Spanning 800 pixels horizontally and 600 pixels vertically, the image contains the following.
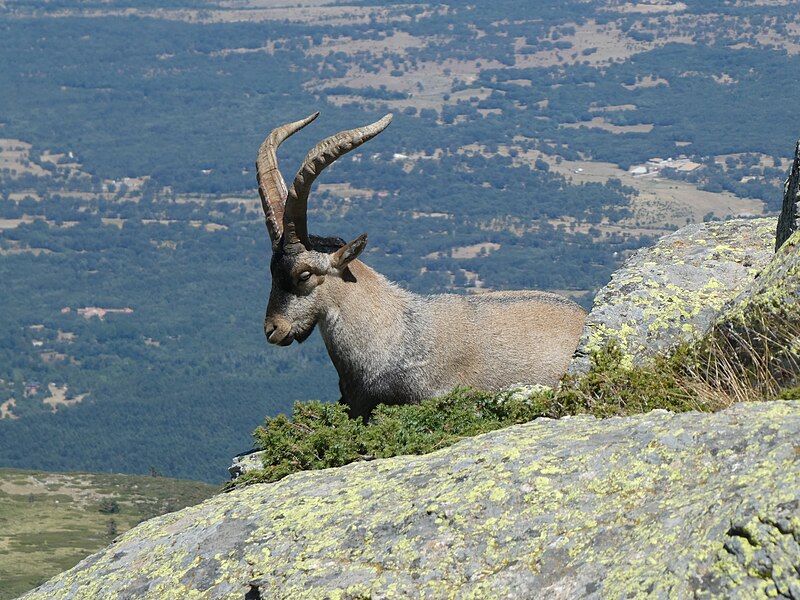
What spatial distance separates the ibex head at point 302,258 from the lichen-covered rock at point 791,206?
6.46 meters

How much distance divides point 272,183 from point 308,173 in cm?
152

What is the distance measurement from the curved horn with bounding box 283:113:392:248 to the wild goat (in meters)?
0.01

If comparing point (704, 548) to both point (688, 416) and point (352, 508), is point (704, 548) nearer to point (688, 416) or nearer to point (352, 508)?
point (688, 416)

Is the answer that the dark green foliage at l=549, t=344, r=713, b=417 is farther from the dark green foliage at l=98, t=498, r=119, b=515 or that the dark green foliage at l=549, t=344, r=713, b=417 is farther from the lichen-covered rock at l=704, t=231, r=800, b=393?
the dark green foliage at l=98, t=498, r=119, b=515

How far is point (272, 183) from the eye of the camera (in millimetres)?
19875

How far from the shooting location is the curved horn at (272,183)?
63.5 feet

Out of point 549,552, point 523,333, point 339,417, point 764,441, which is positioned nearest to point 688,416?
point 764,441

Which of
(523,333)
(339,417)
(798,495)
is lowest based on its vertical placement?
(523,333)

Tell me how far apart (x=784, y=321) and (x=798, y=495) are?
11.7 feet

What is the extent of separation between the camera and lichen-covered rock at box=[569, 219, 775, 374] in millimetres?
15062

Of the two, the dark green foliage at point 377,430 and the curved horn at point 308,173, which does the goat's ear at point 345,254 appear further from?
the dark green foliage at point 377,430

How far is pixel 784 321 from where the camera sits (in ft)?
34.5

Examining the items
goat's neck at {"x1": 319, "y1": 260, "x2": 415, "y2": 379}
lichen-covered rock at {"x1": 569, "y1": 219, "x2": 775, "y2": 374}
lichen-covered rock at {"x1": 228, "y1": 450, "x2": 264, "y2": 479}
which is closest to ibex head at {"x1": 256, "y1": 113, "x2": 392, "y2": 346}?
goat's neck at {"x1": 319, "y1": 260, "x2": 415, "y2": 379}

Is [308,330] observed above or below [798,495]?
below
